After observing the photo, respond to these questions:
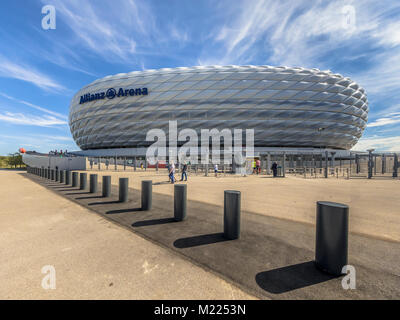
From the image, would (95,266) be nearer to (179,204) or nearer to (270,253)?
(179,204)

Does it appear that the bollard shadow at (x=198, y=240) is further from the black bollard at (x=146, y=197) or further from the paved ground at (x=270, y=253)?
the black bollard at (x=146, y=197)

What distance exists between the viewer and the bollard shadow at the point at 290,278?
207cm

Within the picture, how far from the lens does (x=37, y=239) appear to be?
11.0ft

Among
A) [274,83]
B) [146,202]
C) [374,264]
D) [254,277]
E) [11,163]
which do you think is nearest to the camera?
[254,277]

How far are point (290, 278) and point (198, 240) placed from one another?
1.55 m

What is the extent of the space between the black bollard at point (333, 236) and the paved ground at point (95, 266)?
1200 millimetres

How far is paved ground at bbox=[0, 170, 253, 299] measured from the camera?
6.49 feet

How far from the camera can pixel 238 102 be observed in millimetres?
43531

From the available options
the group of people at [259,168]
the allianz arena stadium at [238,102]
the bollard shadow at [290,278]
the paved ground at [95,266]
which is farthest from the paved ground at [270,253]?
the allianz arena stadium at [238,102]

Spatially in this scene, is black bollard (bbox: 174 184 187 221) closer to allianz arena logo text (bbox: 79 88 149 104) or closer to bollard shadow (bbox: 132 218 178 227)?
bollard shadow (bbox: 132 218 178 227)

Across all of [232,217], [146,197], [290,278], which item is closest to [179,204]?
[146,197]

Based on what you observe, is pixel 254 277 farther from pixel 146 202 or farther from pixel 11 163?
pixel 11 163
